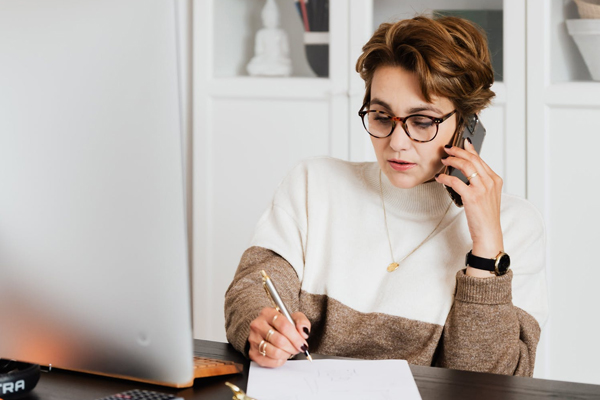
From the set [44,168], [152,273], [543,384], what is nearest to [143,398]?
[152,273]

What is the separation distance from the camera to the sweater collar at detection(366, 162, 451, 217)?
1.50 m

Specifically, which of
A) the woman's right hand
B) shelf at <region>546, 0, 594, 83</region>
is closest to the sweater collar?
the woman's right hand

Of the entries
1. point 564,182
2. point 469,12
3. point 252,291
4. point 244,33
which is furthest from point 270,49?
point 252,291

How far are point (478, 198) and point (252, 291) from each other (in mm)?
451

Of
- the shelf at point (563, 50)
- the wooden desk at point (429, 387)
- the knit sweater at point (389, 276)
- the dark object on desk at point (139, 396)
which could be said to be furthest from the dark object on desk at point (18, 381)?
the shelf at point (563, 50)

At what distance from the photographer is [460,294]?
4.26 feet

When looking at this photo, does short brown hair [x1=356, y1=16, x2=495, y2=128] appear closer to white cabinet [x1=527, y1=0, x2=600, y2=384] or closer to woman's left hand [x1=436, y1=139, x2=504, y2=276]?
woman's left hand [x1=436, y1=139, x2=504, y2=276]

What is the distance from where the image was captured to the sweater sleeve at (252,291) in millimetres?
1174

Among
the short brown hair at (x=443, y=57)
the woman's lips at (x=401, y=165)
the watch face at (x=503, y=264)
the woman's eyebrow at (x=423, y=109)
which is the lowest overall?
the watch face at (x=503, y=264)

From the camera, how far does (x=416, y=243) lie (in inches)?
58.0

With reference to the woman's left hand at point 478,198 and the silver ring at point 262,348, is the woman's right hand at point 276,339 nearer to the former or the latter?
the silver ring at point 262,348

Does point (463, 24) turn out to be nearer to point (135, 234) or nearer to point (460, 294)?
point (460, 294)

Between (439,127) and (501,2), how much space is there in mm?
1132

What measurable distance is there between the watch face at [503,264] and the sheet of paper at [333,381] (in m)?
0.35
